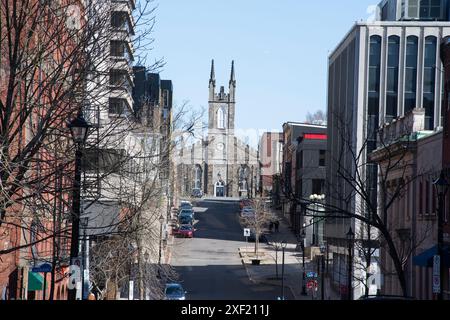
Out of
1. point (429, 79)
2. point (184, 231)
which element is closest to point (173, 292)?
point (429, 79)

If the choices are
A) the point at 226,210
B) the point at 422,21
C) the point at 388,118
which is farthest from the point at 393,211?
the point at 226,210

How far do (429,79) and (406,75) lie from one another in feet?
6.07

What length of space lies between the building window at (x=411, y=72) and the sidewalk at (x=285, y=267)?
1440 cm

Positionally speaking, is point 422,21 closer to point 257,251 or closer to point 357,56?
point 357,56

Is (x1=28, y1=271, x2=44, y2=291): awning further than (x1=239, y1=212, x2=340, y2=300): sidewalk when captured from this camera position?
No

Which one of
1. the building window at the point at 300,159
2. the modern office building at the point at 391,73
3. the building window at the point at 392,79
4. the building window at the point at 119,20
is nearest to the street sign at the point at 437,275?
the building window at the point at 119,20

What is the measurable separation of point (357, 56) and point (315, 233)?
2119 centimetres

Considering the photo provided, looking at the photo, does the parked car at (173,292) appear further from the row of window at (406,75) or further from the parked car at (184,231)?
the parked car at (184,231)

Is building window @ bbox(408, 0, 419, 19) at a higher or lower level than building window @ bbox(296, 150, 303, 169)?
higher

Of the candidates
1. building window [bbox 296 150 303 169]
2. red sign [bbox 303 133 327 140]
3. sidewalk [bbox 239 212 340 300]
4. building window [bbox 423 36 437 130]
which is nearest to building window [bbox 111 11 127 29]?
sidewalk [bbox 239 212 340 300]

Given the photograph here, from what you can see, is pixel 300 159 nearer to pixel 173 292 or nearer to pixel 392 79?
pixel 392 79

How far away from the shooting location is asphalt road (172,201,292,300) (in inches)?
2429

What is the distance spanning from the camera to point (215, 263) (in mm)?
83688

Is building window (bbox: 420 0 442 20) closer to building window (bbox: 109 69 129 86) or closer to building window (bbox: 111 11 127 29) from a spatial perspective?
building window (bbox: 111 11 127 29)
